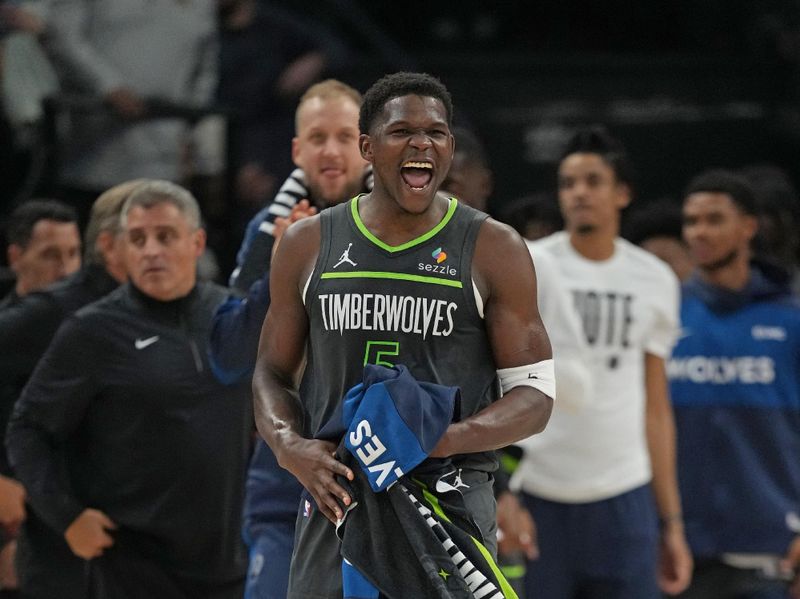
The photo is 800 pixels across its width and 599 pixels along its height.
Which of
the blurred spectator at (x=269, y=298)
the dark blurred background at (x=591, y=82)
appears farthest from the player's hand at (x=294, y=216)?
the dark blurred background at (x=591, y=82)

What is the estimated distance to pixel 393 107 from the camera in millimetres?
3748

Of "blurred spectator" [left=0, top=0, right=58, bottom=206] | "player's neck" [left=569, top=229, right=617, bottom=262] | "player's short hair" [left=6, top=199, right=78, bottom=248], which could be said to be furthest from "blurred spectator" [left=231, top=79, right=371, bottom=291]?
"blurred spectator" [left=0, top=0, right=58, bottom=206]

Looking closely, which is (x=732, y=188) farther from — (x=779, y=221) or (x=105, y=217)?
(x=105, y=217)

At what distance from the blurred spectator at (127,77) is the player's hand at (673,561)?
3.20 metres

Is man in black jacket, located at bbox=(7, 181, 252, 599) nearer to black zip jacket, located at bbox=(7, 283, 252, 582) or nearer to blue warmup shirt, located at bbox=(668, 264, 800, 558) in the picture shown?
black zip jacket, located at bbox=(7, 283, 252, 582)

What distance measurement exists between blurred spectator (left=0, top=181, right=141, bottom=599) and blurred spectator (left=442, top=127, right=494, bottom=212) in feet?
3.95

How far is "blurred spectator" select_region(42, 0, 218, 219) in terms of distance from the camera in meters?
7.95

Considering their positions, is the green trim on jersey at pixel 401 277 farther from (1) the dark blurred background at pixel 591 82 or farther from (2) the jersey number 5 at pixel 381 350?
(1) the dark blurred background at pixel 591 82

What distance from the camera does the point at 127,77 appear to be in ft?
26.9

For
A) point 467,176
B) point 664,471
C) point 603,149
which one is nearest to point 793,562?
point 664,471

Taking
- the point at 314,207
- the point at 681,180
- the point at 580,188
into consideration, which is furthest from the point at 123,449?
the point at 681,180

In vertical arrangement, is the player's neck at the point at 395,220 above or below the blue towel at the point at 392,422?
above

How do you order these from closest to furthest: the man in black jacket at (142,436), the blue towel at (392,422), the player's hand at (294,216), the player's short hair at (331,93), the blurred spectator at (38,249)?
the blue towel at (392,422) < the player's hand at (294,216) < the player's short hair at (331,93) < the man in black jacket at (142,436) < the blurred spectator at (38,249)

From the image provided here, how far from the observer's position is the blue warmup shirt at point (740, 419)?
6.84 meters
